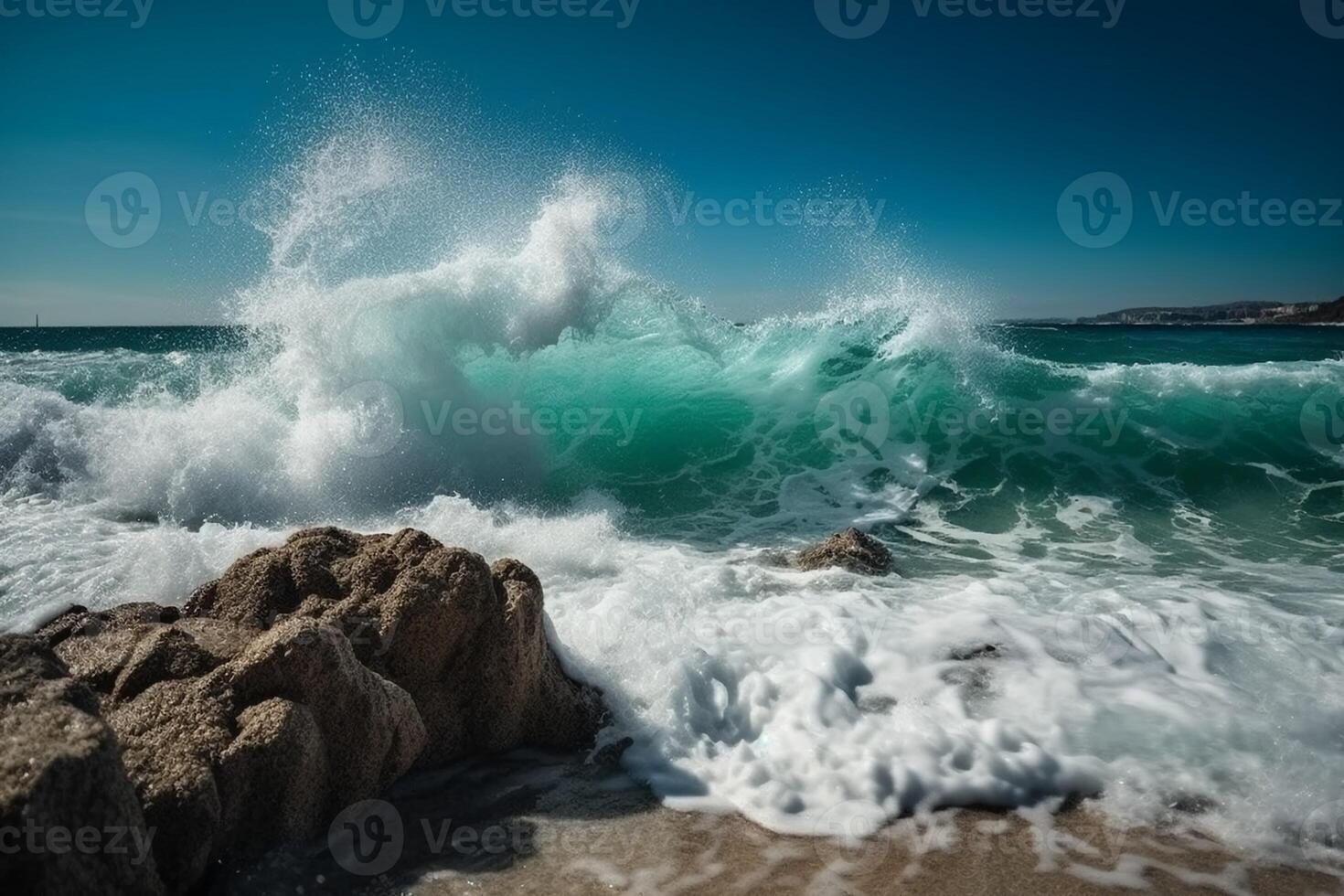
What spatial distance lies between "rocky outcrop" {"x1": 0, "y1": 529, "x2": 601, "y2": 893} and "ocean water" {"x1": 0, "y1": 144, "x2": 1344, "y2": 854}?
78cm

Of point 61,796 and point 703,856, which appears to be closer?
point 61,796

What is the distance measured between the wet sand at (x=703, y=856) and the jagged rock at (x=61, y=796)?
1.99 feet

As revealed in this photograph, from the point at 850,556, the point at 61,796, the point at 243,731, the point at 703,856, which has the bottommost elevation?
the point at 703,856

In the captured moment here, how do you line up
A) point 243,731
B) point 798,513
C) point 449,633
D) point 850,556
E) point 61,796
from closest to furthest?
point 61,796 → point 243,731 → point 449,633 → point 850,556 → point 798,513

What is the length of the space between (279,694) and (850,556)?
450 centimetres

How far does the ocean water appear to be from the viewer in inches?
153

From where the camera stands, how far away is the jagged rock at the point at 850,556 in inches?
252

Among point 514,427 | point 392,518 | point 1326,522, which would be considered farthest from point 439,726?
point 1326,522

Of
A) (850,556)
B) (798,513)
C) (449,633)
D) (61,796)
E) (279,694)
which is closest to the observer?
(61,796)

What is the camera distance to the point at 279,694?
10.2 feet

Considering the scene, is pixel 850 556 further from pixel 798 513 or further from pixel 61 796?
pixel 61 796

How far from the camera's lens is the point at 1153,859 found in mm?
3145

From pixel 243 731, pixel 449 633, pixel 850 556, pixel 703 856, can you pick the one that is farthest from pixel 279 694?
pixel 850 556

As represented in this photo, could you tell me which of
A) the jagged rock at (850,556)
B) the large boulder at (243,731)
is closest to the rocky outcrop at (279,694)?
the large boulder at (243,731)
